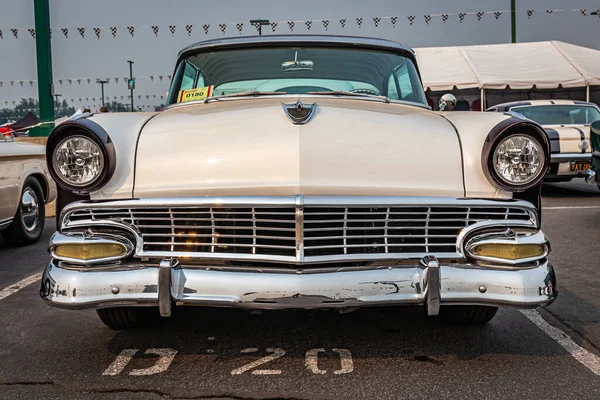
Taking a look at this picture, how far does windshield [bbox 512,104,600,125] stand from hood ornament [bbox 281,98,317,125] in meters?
8.38

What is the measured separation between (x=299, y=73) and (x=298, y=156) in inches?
55.6

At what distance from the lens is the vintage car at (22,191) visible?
5891 mm

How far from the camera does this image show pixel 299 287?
258 centimetres

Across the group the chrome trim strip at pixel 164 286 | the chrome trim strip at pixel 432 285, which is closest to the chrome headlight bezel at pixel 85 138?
the chrome trim strip at pixel 164 286

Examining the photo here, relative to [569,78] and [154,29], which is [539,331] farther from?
[569,78]

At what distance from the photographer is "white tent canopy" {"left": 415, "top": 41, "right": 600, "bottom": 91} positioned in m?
19.6

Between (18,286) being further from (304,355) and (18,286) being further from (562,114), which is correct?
(562,114)

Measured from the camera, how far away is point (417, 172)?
9.37 ft

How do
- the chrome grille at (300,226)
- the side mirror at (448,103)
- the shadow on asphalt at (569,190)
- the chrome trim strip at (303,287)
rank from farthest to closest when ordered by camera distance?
the shadow on asphalt at (569,190) < the side mirror at (448,103) < the chrome grille at (300,226) < the chrome trim strip at (303,287)

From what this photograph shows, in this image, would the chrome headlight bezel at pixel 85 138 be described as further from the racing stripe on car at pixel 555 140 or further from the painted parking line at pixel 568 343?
the racing stripe on car at pixel 555 140

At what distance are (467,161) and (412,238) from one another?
0.43m

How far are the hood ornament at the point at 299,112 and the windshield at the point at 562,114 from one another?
8.38 meters

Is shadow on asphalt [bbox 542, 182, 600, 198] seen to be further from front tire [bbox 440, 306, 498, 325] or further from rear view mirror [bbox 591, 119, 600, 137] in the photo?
front tire [bbox 440, 306, 498, 325]

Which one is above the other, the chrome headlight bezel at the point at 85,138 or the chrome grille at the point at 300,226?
the chrome headlight bezel at the point at 85,138
